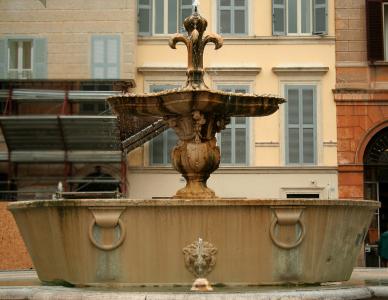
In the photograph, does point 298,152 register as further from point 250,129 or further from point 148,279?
point 148,279

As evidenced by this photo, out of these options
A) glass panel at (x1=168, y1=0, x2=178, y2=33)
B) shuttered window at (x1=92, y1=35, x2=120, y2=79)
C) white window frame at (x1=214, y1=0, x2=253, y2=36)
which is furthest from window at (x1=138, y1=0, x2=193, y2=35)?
shuttered window at (x1=92, y1=35, x2=120, y2=79)

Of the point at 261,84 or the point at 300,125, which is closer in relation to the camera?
the point at 300,125

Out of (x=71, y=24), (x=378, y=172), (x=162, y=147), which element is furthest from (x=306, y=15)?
(x=71, y=24)

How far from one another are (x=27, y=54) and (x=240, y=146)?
7225mm

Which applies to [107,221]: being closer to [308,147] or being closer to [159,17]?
[308,147]

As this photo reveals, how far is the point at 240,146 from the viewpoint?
29281 millimetres

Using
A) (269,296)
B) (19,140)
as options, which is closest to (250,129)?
(19,140)

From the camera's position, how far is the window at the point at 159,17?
29797mm

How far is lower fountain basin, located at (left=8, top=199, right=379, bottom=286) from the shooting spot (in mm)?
10719

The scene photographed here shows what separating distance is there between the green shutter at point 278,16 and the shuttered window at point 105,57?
16.3ft

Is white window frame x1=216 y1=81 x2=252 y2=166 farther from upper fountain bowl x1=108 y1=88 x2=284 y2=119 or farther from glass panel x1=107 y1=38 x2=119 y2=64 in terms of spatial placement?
upper fountain bowl x1=108 y1=88 x2=284 y2=119

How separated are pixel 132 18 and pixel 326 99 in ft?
21.6

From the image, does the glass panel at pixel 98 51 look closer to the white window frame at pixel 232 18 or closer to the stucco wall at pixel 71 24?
the stucco wall at pixel 71 24

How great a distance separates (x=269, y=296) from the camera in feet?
29.5
